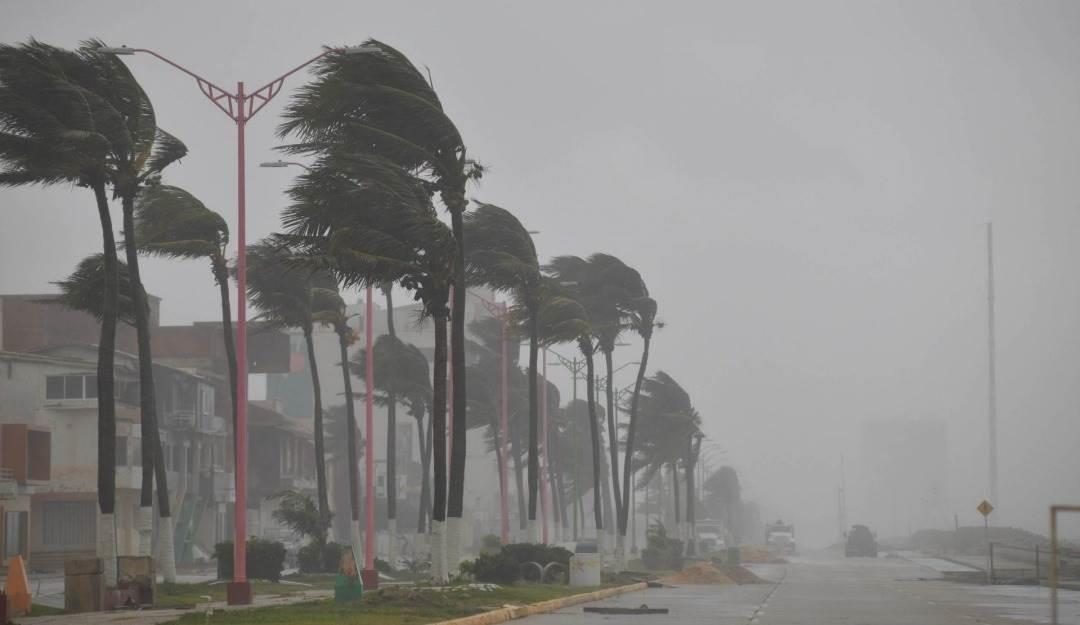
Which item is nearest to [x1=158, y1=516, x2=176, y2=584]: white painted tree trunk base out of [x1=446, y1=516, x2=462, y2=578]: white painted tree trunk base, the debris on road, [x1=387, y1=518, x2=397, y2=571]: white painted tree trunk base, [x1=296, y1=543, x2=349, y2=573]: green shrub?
[x1=446, y1=516, x2=462, y2=578]: white painted tree trunk base

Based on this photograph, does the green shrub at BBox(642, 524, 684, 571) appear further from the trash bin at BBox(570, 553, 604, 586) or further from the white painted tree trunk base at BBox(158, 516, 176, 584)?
the white painted tree trunk base at BBox(158, 516, 176, 584)

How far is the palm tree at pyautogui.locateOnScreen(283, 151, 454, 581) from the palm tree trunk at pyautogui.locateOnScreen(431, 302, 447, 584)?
24 millimetres

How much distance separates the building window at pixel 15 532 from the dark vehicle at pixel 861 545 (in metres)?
84.1

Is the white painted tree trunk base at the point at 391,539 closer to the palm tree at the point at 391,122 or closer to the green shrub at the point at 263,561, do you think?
the green shrub at the point at 263,561

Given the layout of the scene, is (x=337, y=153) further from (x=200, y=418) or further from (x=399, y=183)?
(x=200, y=418)

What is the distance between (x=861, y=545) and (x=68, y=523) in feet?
267

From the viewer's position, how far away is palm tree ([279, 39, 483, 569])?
3759 cm

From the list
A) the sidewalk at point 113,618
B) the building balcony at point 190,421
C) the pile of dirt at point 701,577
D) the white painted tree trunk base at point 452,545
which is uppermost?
the building balcony at point 190,421

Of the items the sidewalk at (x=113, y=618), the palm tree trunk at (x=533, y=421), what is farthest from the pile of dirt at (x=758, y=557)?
the sidewalk at (x=113, y=618)

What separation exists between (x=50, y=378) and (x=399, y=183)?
1914 inches

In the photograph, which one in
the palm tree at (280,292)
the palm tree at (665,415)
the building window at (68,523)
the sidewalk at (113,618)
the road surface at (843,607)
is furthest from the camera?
the palm tree at (665,415)

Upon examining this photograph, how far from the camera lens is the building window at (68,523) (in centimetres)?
7869

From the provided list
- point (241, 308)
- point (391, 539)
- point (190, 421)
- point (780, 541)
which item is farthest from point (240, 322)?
point (780, 541)

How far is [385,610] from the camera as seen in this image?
29.8 meters
